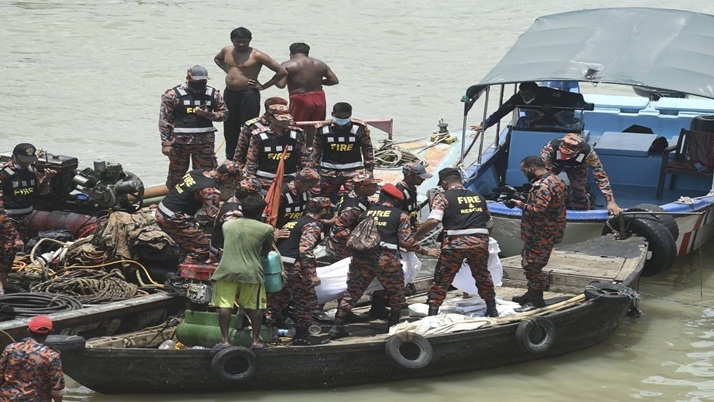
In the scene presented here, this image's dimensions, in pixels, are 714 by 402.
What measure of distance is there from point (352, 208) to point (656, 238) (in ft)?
12.7

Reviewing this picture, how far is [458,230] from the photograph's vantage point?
10.2 meters

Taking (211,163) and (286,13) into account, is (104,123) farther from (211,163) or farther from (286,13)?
(286,13)

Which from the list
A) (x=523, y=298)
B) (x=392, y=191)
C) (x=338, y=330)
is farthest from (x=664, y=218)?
(x=338, y=330)

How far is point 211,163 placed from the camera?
12953 mm

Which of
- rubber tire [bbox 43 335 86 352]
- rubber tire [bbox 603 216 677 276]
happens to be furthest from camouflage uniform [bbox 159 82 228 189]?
rubber tire [bbox 603 216 677 276]

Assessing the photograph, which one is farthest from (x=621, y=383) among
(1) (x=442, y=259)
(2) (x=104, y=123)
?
(2) (x=104, y=123)

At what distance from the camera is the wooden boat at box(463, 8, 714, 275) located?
13.3 meters

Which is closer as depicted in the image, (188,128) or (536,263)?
(536,263)

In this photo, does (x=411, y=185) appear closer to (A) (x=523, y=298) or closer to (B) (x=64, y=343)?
(A) (x=523, y=298)

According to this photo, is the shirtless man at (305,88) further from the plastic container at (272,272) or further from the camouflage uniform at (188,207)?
the plastic container at (272,272)

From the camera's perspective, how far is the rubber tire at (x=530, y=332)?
10.3 meters

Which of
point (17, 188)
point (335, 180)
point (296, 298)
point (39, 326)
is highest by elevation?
point (335, 180)

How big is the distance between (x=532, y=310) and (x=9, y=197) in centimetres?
500

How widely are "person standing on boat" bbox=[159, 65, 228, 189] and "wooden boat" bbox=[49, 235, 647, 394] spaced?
2981 mm
